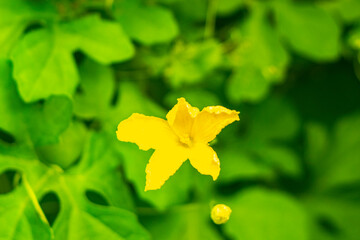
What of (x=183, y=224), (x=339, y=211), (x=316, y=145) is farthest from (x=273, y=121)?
(x=183, y=224)

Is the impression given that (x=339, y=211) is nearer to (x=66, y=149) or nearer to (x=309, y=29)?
(x=309, y=29)

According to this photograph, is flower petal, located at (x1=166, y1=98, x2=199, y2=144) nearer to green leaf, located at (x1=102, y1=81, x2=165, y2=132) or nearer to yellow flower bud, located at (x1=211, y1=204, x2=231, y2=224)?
yellow flower bud, located at (x1=211, y1=204, x2=231, y2=224)

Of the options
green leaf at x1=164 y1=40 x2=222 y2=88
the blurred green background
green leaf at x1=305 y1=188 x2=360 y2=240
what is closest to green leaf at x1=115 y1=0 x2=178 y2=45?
the blurred green background

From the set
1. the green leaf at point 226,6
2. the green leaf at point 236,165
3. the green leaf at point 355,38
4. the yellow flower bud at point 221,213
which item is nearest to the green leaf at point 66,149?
the yellow flower bud at point 221,213

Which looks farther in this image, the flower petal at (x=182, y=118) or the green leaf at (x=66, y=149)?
the green leaf at (x=66, y=149)

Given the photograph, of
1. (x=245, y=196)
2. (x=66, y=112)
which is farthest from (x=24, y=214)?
(x=245, y=196)

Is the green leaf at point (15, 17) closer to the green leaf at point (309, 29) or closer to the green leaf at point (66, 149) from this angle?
the green leaf at point (66, 149)
